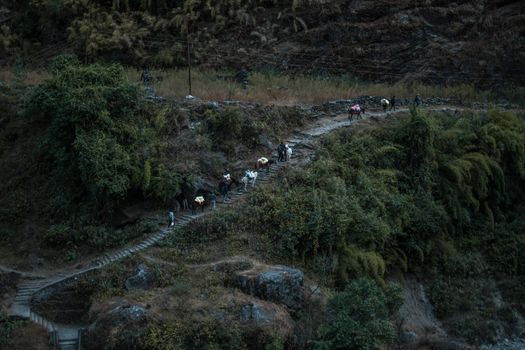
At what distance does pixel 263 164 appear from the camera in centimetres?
2800

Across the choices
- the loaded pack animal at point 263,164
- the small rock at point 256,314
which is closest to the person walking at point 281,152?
the loaded pack animal at point 263,164

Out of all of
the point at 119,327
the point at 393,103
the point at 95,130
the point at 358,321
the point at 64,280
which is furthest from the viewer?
the point at 393,103

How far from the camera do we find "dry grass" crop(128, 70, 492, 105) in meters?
34.0

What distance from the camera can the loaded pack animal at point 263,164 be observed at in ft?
91.7

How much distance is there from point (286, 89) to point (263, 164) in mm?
10007

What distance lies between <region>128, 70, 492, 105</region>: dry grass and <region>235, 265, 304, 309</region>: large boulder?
12.8m

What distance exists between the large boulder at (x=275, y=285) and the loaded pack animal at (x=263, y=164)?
6.47 metres

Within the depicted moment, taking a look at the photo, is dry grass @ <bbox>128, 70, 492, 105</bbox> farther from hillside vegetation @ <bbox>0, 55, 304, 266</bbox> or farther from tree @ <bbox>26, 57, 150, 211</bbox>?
tree @ <bbox>26, 57, 150, 211</bbox>

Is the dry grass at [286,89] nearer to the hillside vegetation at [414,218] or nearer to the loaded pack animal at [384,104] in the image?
the loaded pack animal at [384,104]

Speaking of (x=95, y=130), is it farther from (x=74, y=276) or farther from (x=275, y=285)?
(x=275, y=285)

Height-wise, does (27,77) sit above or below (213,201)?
above

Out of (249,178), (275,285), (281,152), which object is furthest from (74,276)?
(281,152)

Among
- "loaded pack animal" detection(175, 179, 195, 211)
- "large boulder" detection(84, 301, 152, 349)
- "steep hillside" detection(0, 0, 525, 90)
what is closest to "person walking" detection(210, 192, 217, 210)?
"loaded pack animal" detection(175, 179, 195, 211)

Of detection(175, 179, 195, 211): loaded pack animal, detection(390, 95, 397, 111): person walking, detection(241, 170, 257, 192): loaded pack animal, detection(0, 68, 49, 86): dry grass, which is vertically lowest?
detection(175, 179, 195, 211): loaded pack animal
